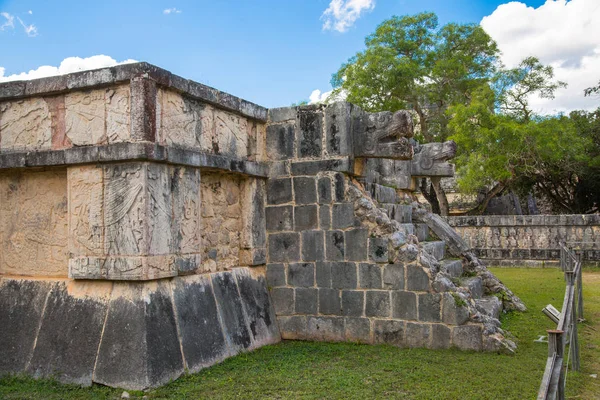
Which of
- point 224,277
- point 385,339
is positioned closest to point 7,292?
point 224,277

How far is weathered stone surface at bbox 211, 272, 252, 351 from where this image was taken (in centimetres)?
550

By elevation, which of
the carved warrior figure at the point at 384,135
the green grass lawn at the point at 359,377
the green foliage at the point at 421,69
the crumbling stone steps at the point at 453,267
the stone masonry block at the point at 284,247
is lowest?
the green grass lawn at the point at 359,377

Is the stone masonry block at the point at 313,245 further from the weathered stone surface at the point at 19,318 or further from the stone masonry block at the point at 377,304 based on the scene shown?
the weathered stone surface at the point at 19,318

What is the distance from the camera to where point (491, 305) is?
22.8 ft

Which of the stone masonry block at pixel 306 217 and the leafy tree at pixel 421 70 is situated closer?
the stone masonry block at pixel 306 217

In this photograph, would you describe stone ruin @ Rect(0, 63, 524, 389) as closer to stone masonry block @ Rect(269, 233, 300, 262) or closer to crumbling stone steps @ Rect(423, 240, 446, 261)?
stone masonry block @ Rect(269, 233, 300, 262)

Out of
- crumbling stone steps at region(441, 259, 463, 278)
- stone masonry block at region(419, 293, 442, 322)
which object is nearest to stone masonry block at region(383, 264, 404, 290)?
stone masonry block at region(419, 293, 442, 322)

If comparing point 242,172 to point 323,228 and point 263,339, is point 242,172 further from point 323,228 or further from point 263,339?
point 263,339

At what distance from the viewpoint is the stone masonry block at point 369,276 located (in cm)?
595

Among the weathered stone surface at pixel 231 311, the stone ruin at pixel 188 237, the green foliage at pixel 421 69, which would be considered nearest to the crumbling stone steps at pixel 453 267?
the stone ruin at pixel 188 237

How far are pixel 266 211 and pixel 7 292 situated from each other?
2773 mm

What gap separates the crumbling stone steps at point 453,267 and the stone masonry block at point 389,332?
173 centimetres

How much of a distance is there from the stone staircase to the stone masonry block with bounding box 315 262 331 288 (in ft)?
4.07

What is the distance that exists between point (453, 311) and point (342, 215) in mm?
1531
